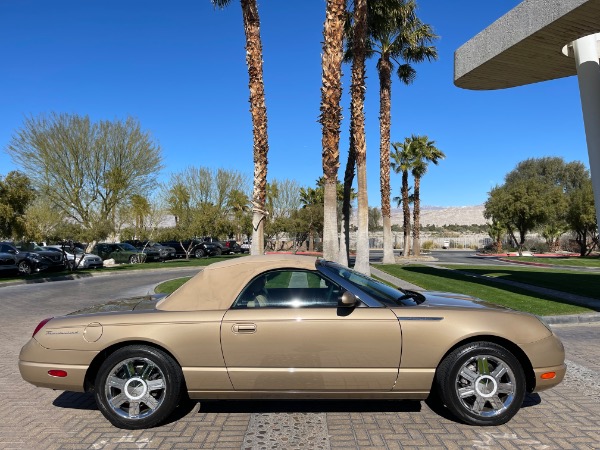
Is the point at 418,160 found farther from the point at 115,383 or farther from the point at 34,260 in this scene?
the point at 115,383

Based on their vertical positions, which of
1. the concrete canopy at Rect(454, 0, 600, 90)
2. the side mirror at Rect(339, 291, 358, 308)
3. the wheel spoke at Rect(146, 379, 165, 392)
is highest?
the concrete canopy at Rect(454, 0, 600, 90)

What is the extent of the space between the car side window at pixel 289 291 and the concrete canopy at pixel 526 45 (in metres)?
9.14

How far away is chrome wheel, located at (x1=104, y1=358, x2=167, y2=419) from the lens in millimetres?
3691

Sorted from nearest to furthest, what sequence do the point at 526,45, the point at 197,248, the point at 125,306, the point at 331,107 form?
the point at 125,306 → the point at 526,45 → the point at 331,107 → the point at 197,248

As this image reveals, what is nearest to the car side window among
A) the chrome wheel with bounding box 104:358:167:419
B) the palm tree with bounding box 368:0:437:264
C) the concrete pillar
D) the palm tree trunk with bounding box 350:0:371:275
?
the chrome wheel with bounding box 104:358:167:419

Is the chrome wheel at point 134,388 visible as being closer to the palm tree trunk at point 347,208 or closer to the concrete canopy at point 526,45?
the concrete canopy at point 526,45

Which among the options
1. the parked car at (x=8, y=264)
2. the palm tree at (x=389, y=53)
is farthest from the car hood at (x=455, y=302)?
the parked car at (x=8, y=264)

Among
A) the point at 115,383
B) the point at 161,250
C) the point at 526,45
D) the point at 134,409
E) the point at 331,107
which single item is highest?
the point at 526,45

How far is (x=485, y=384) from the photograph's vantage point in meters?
3.64

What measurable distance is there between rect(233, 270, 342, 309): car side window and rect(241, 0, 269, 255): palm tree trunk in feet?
26.0

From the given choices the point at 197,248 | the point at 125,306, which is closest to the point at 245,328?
the point at 125,306

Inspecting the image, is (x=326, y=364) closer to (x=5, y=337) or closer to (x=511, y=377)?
(x=511, y=377)

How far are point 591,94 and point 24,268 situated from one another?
2363 centimetres

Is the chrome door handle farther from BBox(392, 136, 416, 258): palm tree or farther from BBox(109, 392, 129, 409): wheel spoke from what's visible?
BBox(392, 136, 416, 258): palm tree
